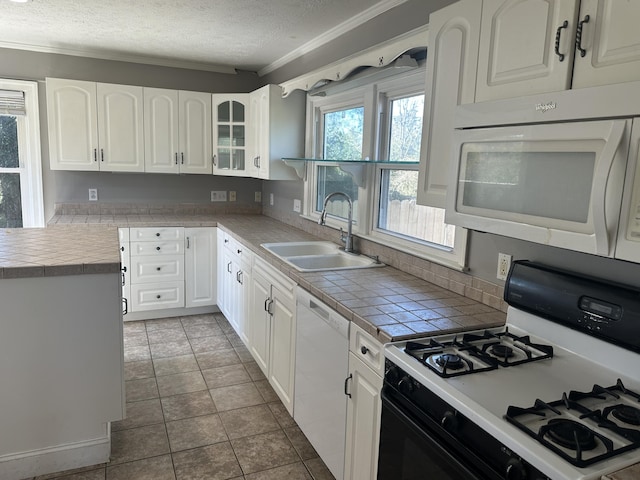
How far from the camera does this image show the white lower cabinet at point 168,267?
3.93 metres

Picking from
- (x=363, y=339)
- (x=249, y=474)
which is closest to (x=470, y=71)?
(x=363, y=339)

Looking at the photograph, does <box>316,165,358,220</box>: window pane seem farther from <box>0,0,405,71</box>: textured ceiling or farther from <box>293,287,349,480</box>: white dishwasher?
<box>293,287,349,480</box>: white dishwasher

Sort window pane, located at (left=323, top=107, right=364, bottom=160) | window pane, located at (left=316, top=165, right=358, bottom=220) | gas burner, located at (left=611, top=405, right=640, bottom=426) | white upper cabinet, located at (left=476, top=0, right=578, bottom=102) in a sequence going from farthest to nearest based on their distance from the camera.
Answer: window pane, located at (left=316, top=165, right=358, bottom=220), window pane, located at (left=323, top=107, right=364, bottom=160), white upper cabinet, located at (left=476, top=0, right=578, bottom=102), gas burner, located at (left=611, top=405, right=640, bottom=426)

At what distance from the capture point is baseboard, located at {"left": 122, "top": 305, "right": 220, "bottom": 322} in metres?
4.11

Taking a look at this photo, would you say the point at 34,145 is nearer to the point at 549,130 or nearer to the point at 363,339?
the point at 363,339

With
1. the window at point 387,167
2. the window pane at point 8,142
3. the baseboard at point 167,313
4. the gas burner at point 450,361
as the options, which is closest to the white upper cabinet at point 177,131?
the window pane at point 8,142

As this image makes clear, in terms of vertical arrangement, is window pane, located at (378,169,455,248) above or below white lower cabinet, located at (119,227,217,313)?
above

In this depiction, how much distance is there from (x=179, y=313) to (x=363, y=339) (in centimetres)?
296

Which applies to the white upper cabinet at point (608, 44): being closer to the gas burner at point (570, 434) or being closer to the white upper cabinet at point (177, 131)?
the gas burner at point (570, 434)

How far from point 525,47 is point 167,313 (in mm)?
3722

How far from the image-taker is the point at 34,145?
4113 millimetres

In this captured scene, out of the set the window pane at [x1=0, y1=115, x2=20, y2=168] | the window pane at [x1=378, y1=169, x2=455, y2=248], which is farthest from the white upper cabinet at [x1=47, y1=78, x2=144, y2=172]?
the window pane at [x1=378, y1=169, x2=455, y2=248]

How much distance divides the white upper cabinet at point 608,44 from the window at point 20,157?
431cm

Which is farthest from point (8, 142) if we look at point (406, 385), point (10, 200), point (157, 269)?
point (406, 385)
